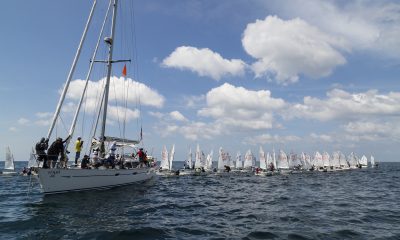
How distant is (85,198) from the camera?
25.1 metres

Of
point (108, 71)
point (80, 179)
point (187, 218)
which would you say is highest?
point (108, 71)

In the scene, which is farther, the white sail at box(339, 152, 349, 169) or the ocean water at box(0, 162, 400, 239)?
the white sail at box(339, 152, 349, 169)

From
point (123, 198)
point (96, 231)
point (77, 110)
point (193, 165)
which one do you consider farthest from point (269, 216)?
point (193, 165)

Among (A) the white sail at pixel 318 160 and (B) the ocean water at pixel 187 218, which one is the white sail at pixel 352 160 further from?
(B) the ocean water at pixel 187 218

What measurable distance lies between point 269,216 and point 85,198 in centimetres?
1394

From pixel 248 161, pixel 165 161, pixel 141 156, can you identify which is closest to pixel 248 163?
pixel 248 161

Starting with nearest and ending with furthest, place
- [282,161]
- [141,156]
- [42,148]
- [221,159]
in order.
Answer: [42,148] → [141,156] → [221,159] → [282,161]

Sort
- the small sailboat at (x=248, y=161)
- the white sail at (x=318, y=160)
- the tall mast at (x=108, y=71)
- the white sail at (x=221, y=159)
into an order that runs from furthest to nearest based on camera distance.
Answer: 1. the white sail at (x=318, y=160)
2. the small sailboat at (x=248, y=161)
3. the white sail at (x=221, y=159)
4. the tall mast at (x=108, y=71)

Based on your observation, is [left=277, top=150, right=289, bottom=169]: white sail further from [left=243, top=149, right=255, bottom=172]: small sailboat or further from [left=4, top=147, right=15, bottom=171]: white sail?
[left=4, top=147, right=15, bottom=171]: white sail

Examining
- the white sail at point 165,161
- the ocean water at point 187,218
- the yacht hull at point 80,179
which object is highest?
the white sail at point 165,161

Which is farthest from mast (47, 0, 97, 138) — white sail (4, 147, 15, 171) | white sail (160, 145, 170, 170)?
white sail (4, 147, 15, 171)

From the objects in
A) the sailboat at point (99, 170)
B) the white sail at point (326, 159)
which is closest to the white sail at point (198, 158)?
the sailboat at point (99, 170)

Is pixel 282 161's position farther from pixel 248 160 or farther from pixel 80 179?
pixel 80 179

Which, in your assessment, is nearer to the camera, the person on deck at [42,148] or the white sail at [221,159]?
the person on deck at [42,148]
